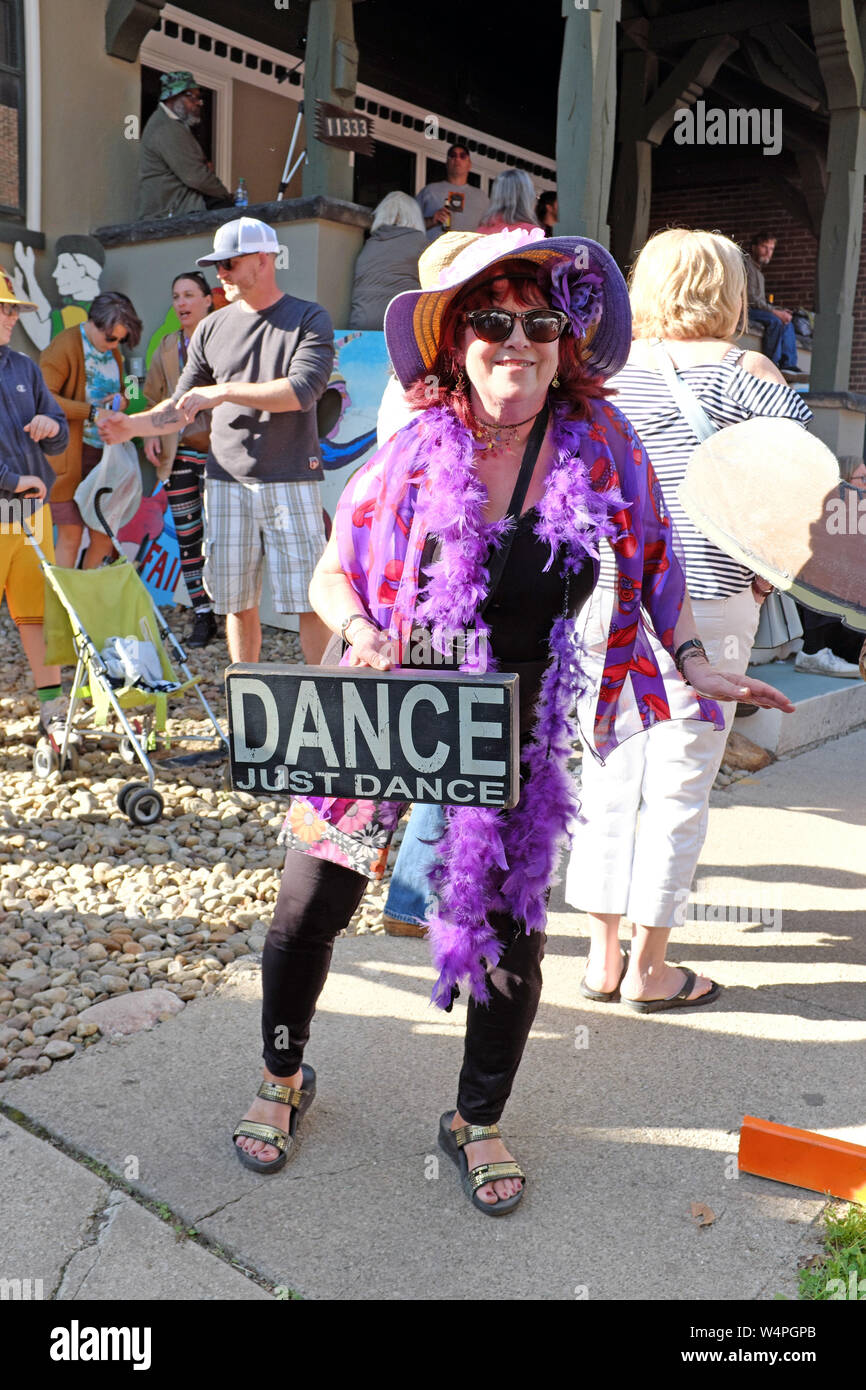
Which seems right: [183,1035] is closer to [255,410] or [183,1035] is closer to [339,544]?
[339,544]

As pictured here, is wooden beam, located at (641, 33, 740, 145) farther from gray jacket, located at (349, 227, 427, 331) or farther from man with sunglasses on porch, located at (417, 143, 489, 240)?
gray jacket, located at (349, 227, 427, 331)

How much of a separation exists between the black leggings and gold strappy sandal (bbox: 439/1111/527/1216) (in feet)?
0.08

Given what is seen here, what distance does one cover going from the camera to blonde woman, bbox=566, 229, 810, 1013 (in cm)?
300

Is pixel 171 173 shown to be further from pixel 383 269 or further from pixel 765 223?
pixel 765 223

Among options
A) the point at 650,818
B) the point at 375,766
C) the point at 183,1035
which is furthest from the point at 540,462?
the point at 183,1035

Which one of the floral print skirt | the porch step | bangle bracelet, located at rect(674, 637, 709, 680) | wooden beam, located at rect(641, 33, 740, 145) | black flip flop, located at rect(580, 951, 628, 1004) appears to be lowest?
black flip flop, located at rect(580, 951, 628, 1004)

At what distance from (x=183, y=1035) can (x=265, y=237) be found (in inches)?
124

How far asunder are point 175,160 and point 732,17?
237 inches

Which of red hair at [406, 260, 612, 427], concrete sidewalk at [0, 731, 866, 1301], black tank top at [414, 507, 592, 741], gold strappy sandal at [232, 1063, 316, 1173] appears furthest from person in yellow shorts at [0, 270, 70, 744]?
black tank top at [414, 507, 592, 741]

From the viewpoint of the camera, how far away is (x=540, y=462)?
217 cm

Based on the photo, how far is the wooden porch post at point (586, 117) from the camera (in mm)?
6812

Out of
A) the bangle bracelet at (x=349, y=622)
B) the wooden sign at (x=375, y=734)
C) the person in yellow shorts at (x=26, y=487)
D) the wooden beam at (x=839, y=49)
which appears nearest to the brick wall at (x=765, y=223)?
the wooden beam at (x=839, y=49)

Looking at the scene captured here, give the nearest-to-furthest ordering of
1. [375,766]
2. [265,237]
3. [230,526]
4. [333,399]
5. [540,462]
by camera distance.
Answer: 1. [375,766]
2. [540,462]
3. [265,237]
4. [230,526]
5. [333,399]

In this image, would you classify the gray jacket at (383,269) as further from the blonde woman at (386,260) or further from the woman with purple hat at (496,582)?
the woman with purple hat at (496,582)
